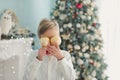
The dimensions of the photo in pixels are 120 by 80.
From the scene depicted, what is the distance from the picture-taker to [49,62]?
2.28 metres

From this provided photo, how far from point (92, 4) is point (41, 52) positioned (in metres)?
2.48

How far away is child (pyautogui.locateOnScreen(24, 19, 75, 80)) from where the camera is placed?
2111 mm

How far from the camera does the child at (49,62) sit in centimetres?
211

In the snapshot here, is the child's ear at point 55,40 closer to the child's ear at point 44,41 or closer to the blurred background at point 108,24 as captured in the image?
the child's ear at point 44,41

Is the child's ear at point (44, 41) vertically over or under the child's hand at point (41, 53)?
over

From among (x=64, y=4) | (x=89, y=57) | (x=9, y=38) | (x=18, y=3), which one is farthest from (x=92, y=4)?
(x=9, y=38)

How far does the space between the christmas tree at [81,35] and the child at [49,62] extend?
6.74 ft

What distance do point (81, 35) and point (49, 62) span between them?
2107 mm

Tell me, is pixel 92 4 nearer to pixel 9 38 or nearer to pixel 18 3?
pixel 18 3

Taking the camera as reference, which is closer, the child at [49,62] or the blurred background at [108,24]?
the child at [49,62]

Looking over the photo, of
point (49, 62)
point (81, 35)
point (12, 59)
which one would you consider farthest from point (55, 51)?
point (81, 35)

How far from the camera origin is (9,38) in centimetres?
377

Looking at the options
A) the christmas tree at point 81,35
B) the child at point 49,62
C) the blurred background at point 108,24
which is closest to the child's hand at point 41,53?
the child at point 49,62

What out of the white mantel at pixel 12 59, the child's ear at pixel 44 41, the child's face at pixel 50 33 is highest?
the child's face at pixel 50 33
